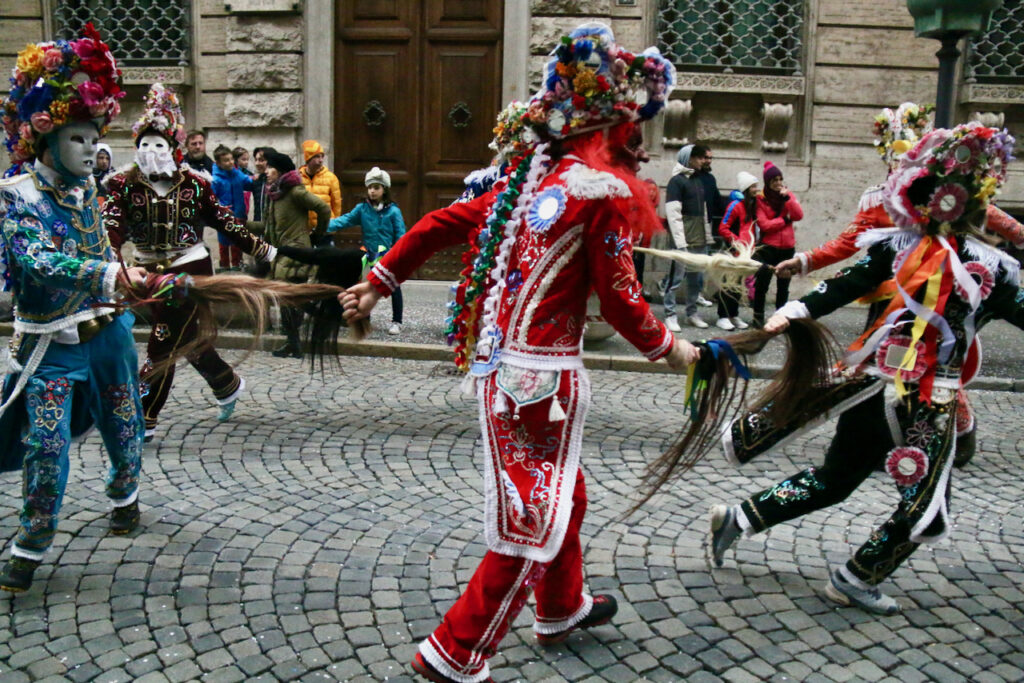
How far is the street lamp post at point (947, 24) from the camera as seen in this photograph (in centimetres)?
706

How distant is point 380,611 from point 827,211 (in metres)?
10.2

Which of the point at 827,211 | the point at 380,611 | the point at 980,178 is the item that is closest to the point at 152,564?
the point at 380,611

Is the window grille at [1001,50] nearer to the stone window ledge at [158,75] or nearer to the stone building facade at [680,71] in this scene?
the stone building facade at [680,71]

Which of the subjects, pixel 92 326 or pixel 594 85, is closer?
pixel 594 85

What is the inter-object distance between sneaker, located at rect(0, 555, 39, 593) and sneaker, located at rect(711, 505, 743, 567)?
2757 millimetres

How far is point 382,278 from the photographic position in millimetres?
3412

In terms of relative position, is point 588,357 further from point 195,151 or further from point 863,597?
point 195,151

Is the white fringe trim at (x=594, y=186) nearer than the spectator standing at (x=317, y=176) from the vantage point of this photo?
Yes

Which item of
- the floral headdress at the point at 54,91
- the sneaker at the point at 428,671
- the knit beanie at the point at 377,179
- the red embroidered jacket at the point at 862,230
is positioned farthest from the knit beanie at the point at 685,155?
the sneaker at the point at 428,671

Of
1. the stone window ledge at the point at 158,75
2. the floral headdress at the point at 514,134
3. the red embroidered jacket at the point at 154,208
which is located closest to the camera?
the floral headdress at the point at 514,134

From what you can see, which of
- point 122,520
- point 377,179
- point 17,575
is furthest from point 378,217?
point 17,575

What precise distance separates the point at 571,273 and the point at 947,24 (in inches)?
215

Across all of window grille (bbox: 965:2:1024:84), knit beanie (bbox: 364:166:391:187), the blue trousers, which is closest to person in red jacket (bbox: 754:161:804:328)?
knit beanie (bbox: 364:166:391:187)

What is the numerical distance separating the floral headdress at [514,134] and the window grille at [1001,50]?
35.8 feet
